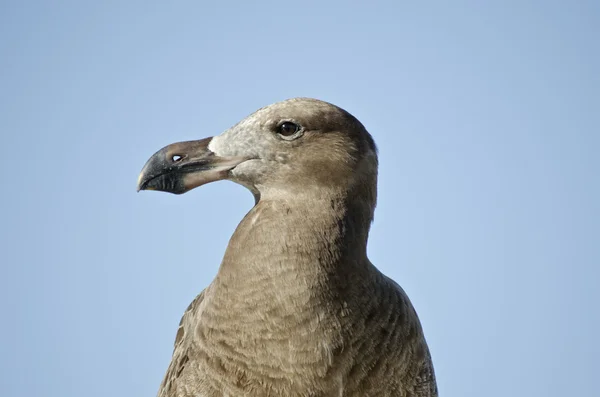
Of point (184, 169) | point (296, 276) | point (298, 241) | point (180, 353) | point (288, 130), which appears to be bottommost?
point (180, 353)

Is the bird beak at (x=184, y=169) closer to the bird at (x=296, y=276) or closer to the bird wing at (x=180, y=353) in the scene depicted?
the bird at (x=296, y=276)

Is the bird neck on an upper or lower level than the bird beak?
lower

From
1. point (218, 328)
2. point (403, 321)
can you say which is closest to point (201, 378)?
point (218, 328)

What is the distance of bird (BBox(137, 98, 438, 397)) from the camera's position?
4293 mm

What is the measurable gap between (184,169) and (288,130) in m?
0.61

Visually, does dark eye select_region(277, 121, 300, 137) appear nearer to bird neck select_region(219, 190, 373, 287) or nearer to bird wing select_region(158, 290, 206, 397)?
bird neck select_region(219, 190, 373, 287)

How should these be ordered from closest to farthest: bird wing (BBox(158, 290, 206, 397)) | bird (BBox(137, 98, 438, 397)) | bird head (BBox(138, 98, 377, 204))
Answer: bird (BBox(137, 98, 438, 397))
bird head (BBox(138, 98, 377, 204))
bird wing (BBox(158, 290, 206, 397))

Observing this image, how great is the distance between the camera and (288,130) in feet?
14.9

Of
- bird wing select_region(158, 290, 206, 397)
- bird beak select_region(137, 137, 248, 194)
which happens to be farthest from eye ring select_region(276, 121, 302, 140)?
bird wing select_region(158, 290, 206, 397)

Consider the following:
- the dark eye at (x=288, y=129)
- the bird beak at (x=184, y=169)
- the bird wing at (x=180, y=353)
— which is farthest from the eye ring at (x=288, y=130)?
the bird wing at (x=180, y=353)

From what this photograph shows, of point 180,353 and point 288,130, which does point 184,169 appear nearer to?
point 288,130

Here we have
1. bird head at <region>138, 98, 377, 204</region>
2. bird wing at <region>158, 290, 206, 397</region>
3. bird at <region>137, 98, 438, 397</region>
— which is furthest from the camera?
bird wing at <region>158, 290, 206, 397</region>

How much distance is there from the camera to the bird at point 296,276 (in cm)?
429

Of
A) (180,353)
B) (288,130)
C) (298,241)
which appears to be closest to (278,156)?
(288,130)
